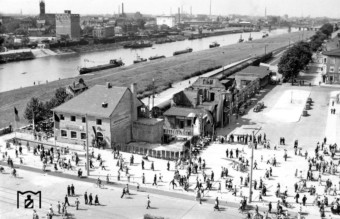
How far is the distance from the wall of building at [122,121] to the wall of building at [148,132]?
2.36 feet

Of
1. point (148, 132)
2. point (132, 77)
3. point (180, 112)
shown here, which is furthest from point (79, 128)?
point (132, 77)

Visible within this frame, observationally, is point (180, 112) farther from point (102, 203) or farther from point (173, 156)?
point (102, 203)

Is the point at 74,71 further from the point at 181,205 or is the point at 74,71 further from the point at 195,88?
the point at 181,205

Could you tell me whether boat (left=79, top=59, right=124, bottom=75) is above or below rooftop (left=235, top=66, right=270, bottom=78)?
below

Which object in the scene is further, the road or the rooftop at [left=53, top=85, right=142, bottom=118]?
the rooftop at [left=53, top=85, right=142, bottom=118]

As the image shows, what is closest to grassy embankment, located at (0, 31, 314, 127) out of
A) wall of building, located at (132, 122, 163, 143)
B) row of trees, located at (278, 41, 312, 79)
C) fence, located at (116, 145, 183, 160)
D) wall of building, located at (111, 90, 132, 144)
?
wall of building, located at (111, 90, 132, 144)

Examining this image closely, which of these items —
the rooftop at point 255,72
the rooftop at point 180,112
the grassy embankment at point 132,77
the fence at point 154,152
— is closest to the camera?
the fence at point 154,152

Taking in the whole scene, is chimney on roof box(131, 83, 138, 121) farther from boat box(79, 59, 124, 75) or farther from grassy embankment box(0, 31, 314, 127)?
boat box(79, 59, 124, 75)

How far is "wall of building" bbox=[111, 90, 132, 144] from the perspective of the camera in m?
48.7

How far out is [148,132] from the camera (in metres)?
51.1

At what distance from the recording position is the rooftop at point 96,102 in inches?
1921

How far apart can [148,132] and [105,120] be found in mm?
5606

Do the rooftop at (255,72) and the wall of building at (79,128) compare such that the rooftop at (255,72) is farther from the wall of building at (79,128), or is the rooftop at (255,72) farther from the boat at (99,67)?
the boat at (99,67)

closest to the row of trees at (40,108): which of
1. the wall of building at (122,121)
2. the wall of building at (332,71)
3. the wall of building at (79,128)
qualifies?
the wall of building at (79,128)
